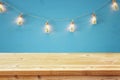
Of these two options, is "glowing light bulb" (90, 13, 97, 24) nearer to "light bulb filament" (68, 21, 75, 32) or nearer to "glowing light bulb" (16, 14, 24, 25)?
"light bulb filament" (68, 21, 75, 32)

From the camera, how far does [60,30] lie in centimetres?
248

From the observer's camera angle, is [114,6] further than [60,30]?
No

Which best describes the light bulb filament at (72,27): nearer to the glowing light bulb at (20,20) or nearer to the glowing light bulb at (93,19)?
the glowing light bulb at (93,19)

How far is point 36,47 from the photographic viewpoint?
251cm

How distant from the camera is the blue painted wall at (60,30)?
245 cm

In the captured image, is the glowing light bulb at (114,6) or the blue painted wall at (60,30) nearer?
the glowing light bulb at (114,6)

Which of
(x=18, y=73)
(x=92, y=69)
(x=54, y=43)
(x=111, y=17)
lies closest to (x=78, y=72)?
(x=92, y=69)

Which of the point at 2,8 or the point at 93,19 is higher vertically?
the point at 2,8

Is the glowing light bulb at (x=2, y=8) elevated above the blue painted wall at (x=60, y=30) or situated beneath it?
elevated above

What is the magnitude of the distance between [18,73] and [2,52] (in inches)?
42.0

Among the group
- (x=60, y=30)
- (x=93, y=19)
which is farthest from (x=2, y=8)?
(x=93, y=19)

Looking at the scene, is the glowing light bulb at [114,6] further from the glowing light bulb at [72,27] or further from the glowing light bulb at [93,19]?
the glowing light bulb at [72,27]

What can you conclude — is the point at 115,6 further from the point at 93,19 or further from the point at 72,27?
the point at 72,27

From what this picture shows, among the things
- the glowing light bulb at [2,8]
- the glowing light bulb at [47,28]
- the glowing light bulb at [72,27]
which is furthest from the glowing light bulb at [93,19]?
the glowing light bulb at [2,8]
